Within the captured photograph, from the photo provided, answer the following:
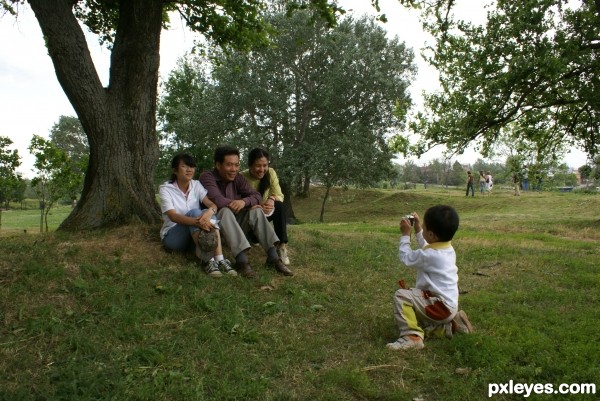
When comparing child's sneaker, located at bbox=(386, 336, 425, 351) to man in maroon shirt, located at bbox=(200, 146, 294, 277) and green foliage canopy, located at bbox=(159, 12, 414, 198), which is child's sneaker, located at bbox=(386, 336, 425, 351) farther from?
green foliage canopy, located at bbox=(159, 12, 414, 198)

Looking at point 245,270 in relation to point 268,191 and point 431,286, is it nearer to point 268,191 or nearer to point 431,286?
point 268,191

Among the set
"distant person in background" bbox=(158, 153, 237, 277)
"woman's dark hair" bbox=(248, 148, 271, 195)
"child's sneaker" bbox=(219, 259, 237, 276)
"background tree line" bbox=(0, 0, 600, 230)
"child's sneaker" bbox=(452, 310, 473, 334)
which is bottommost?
"child's sneaker" bbox=(452, 310, 473, 334)

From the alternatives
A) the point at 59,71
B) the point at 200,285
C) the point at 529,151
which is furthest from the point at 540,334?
the point at 529,151

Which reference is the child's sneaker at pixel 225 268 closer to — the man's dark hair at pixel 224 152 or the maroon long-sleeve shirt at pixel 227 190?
the maroon long-sleeve shirt at pixel 227 190

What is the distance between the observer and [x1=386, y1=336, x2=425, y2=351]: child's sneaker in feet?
12.6

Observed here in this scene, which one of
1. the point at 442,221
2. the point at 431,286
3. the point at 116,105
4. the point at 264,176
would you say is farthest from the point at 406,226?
the point at 116,105

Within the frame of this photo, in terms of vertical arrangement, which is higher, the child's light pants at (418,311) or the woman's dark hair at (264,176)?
the woman's dark hair at (264,176)

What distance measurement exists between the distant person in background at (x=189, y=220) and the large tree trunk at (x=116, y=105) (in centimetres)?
103

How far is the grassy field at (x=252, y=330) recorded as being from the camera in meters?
3.19

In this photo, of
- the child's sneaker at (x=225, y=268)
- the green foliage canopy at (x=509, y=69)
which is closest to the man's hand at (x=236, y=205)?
the child's sneaker at (x=225, y=268)

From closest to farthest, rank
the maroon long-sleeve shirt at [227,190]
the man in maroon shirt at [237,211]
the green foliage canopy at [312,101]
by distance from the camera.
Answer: the man in maroon shirt at [237,211]
the maroon long-sleeve shirt at [227,190]
the green foliage canopy at [312,101]

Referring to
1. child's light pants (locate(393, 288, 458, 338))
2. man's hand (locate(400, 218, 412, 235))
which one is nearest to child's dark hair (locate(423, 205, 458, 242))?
man's hand (locate(400, 218, 412, 235))

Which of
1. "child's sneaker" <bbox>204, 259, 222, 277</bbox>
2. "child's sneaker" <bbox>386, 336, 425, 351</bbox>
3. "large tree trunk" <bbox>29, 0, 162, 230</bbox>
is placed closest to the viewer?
"child's sneaker" <bbox>386, 336, 425, 351</bbox>

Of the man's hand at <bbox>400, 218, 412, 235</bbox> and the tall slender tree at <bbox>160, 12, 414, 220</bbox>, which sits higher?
the tall slender tree at <bbox>160, 12, 414, 220</bbox>
